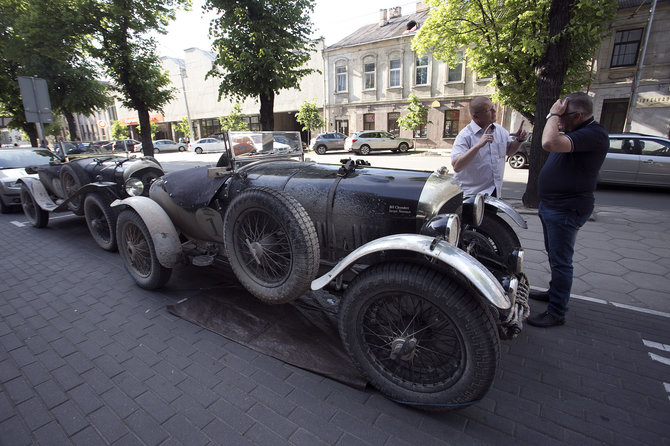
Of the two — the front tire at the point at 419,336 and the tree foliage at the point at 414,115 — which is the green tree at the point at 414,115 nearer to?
the tree foliage at the point at 414,115

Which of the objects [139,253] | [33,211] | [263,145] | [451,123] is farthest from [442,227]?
[451,123]

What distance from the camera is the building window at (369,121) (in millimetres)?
27344

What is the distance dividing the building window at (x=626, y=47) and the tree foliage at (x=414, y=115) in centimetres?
1082

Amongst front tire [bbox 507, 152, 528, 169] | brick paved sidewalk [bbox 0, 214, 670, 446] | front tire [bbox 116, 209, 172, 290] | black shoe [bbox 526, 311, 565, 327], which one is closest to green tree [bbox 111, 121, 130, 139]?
front tire [bbox 507, 152, 528, 169]

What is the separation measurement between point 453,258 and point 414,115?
24.0 m

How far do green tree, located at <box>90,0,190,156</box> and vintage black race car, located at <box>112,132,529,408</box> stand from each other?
944 cm

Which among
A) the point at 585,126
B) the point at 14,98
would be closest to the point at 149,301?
the point at 585,126

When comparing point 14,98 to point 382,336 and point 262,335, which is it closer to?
point 262,335

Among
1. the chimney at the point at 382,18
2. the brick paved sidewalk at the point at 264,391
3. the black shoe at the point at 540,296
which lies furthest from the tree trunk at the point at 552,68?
the chimney at the point at 382,18

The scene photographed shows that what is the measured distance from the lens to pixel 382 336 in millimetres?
2121

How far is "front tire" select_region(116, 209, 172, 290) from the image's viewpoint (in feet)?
11.3

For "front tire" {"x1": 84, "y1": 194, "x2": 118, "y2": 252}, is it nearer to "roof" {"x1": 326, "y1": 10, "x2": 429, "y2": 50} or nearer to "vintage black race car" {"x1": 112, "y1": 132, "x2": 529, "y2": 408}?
"vintage black race car" {"x1": 112, "y1": 132, "x2": 529, "y2": 408}

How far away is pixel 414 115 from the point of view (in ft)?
77.7

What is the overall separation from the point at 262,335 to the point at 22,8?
19.8m
